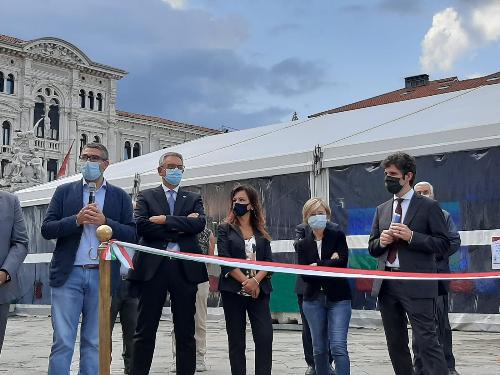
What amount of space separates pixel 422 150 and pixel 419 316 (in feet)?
17.0

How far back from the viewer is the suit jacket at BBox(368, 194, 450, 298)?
4.23 m

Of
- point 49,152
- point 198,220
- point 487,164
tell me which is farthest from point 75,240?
point 49,152

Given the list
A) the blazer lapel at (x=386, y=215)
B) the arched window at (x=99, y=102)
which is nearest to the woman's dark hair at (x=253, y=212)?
the blazer lapel at (x=386, y=215)

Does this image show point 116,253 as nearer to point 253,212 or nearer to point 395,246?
point 253,212

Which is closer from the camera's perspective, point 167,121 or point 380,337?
point 380,337

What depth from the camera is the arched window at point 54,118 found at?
5272 cm

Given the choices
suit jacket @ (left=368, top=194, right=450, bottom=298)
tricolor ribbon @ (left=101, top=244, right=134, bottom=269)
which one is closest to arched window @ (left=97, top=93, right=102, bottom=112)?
tricolor ribbon @ (left=101, top=244, right=134, bottom=269)

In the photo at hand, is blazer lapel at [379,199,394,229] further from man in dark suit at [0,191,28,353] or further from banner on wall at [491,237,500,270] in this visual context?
banner on wall at [491,237,500,270]

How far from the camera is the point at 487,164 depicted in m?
8.72

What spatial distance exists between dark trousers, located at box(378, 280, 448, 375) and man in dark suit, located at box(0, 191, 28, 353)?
2456mm

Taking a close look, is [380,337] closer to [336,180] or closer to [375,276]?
[336,180]

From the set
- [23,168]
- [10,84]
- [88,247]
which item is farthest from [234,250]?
[10,84]

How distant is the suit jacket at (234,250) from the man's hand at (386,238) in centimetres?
110

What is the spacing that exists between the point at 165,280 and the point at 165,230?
37cm
